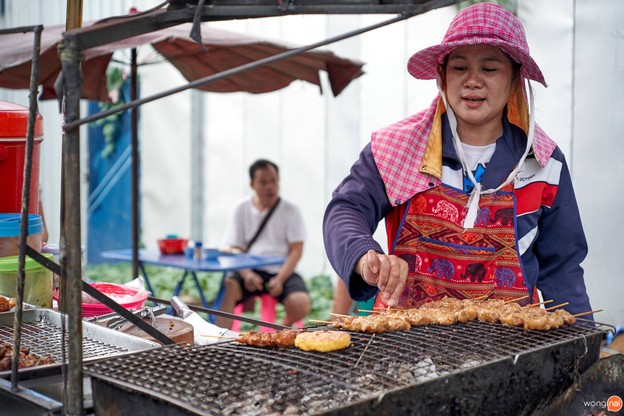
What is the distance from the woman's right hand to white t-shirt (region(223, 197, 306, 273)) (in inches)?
230

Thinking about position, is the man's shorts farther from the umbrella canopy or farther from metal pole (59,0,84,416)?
metal pole (59,0,84,416)

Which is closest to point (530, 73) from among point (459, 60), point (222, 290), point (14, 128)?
point (459, 60)

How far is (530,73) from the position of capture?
2857mm

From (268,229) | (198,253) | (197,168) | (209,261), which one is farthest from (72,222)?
(197,168)

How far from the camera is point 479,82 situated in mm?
2764

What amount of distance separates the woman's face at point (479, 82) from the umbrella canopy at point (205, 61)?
3.04 meters

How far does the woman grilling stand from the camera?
2768 mm

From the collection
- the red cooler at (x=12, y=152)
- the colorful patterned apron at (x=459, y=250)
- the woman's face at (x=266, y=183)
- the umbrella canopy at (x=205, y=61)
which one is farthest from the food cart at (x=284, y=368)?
the woman's face at (x=266, y=183)

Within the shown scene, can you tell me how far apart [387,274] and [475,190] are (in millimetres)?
701

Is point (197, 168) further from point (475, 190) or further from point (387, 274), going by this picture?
point (387, 274)

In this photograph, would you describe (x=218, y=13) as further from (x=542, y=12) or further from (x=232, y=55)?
(x=542, y=12)

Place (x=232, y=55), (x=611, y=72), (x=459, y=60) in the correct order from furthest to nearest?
(x=232, y=55)
(x=611, y=72)
(x=459, y=60)

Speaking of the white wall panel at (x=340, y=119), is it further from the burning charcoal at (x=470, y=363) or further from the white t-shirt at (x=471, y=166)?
the burning charcoal at (x=470, y=363)

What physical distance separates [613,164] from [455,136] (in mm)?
3304
